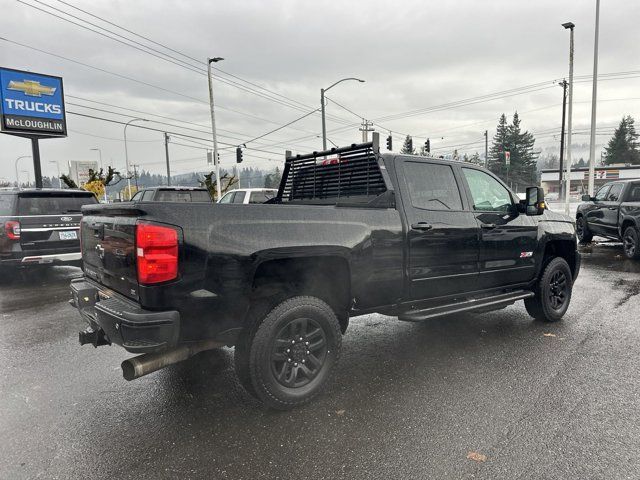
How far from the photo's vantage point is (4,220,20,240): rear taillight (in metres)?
7.21

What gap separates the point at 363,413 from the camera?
312cm

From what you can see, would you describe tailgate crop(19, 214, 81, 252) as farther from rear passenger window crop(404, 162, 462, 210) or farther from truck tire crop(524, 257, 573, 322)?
truck tire crop(524, 257, 573, 322)

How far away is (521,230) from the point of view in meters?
4.90

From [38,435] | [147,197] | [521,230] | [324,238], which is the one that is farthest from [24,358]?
[147,197]

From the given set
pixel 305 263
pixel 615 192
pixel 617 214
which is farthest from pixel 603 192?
pixel 305 263

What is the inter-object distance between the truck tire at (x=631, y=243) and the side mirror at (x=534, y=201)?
687 centimetres

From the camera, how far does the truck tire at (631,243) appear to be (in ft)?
32.2

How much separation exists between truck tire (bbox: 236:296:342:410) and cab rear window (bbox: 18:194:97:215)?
6.46m

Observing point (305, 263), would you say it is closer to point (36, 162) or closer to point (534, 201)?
point (534, 201)

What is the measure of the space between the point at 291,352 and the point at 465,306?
6.51 ft

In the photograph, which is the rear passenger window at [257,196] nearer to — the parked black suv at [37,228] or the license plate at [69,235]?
the parked black suv at [37,228]

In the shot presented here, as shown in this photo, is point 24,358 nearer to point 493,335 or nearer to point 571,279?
point 493,335

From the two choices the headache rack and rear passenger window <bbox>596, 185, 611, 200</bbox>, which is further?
rear passenger window <bbox>596, 185, 611, 200</bbox>

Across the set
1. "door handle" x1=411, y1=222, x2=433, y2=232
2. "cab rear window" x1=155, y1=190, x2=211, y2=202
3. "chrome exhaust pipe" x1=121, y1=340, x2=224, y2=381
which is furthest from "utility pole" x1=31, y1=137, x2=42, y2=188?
"door handle" x1=411, y1=222, x2=433, y2=232
